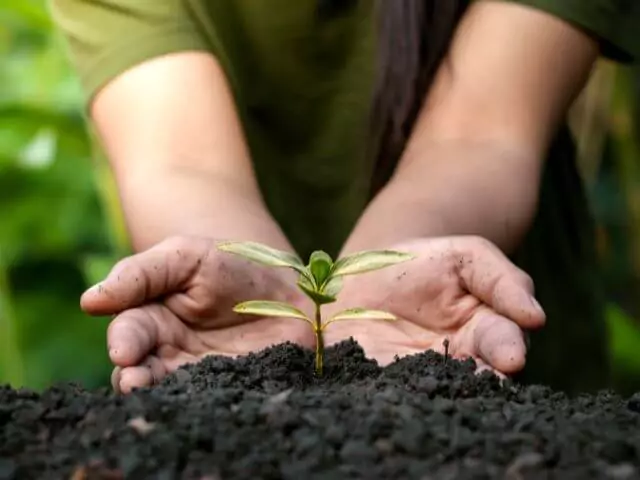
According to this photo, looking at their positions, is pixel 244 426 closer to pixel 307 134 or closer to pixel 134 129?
pixel 134 129

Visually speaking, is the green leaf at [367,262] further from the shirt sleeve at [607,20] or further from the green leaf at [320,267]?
the shirt sleeve at [607,20]

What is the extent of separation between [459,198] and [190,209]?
0.28 m

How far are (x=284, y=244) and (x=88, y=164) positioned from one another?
92 cm

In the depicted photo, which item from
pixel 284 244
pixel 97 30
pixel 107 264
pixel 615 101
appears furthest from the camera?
pixel 615 101

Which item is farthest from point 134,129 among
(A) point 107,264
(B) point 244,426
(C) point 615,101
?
(C) point 615,101

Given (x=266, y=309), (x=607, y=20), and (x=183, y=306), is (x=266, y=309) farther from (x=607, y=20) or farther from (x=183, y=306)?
(x=607, y=20)

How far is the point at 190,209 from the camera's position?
1.04 meters

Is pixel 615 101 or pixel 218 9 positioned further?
pixel 615 101

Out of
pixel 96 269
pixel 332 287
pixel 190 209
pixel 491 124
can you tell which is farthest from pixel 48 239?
pixel 332 287

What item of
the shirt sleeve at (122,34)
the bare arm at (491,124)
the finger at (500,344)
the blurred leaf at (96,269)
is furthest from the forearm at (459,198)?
the blurred leaf at (96,269)

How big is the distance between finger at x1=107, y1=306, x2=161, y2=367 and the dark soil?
0.10 metres

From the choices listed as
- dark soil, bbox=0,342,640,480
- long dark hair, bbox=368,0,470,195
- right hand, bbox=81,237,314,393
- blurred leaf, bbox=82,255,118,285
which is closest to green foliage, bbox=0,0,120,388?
blurred leaf, bbox=82,255,118,285

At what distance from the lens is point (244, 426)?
21.3 inches

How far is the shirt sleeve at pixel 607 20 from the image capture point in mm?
1128
